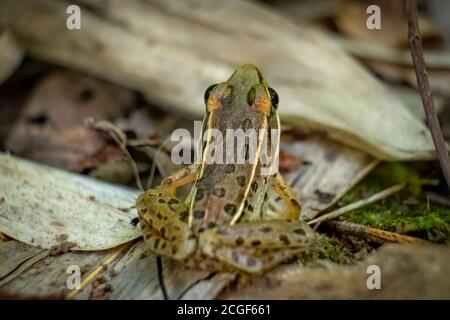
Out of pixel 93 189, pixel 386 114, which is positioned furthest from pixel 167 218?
pixel 386 114

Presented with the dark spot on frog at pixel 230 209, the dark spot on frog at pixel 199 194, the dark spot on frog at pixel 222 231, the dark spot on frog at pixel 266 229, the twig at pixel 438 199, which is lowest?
the dark spot on frog at pixel 222 231

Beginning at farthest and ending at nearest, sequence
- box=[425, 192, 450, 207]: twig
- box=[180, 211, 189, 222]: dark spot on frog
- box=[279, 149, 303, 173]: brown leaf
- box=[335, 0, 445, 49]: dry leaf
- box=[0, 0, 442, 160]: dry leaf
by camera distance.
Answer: box=[335, 0, 445, 49]: dry leaf, box=[0, 0, 442, 160]: dry leaf, box=[279, 149, 303, 173]: brown leaf, box=[425, 192, 450, 207]: twig, box=[180, 211, 189, 222]: dark spot on frog

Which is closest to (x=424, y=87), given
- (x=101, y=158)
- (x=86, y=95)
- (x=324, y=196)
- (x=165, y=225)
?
(x=324, y=196)

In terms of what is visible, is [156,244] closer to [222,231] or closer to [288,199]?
[222,231]

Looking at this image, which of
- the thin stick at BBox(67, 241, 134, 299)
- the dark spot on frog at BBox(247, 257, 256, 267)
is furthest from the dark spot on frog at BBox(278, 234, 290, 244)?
the thin stick at BBox(67, 241, 134, 299)

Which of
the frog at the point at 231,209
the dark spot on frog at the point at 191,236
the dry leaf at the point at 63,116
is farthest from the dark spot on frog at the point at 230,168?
the dry leaf at the point at 63,116

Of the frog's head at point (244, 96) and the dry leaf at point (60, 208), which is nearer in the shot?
the dry leaf at point (60, 208)

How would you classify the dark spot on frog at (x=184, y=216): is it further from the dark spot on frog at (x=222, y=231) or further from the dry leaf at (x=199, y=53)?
the dry leaf at (x=199, y=53)

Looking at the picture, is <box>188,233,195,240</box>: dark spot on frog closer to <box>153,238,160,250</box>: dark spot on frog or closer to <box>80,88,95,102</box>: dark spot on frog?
<box>153,238,160,250</box>: dark spot on frog
